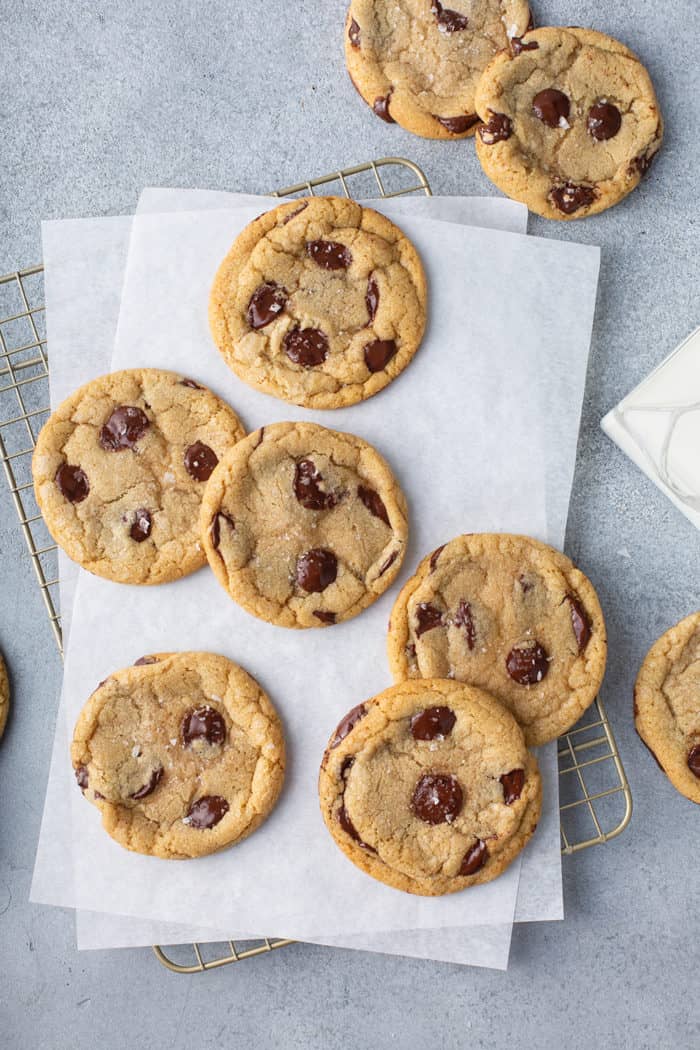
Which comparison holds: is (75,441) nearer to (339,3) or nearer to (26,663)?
(26,663)

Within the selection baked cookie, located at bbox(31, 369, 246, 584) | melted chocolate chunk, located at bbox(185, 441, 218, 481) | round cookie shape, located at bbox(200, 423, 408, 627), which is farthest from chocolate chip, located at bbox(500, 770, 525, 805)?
melted chocolate chunk, located at bbox(185, 441, 218, 481)

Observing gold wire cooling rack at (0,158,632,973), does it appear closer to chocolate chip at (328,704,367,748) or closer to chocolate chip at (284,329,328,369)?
chocolate chip at (284,329,328,369)

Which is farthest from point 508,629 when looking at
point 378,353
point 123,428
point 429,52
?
point 429,52

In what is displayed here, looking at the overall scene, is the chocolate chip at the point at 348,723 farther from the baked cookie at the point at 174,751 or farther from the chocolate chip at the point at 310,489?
the chocolate chip at the point at 310,489

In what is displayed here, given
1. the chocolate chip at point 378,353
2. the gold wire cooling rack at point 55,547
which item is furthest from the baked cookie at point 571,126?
the chocolate chip at point 378,353

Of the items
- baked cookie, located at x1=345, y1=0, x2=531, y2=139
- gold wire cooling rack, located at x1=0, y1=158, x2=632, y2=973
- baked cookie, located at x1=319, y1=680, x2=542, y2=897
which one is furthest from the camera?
baked cookie, located at x1=345, y1=0, x2=531, y2=139

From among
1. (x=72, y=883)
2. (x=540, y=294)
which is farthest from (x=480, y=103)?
(x=72, y=883)
